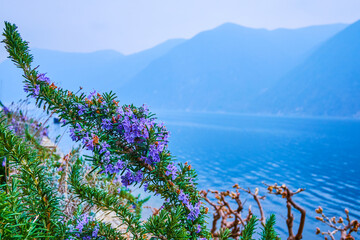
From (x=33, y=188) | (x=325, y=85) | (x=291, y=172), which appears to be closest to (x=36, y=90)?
(x=33, y=188)

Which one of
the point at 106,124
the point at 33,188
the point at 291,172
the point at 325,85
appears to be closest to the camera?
the point at 33,188

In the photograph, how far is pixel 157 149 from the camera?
1.93m

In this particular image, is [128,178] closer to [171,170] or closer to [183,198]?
[171,170]

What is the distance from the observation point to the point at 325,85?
137375 millimetres

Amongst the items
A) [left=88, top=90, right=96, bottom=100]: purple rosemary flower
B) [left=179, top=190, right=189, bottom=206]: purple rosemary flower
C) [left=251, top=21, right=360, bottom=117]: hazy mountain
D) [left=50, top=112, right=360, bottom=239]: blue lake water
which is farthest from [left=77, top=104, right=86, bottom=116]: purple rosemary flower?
[left=251, top=21, right=360, bottom=117]: hazy mountain

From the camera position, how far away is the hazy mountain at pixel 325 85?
125625 millimetres

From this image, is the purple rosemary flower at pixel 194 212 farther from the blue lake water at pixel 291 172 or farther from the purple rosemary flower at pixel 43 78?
the blue lake water at pixel 291 172

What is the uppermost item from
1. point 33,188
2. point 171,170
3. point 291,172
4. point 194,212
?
point 291,172

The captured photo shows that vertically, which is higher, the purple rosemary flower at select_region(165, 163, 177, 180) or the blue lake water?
the blue lake water

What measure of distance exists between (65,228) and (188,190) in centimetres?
91

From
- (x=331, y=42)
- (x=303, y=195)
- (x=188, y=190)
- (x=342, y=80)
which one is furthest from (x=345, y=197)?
(x=331, y=42)

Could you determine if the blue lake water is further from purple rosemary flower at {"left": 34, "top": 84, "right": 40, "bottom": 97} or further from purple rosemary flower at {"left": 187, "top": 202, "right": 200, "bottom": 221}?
purple rosemary flower at {"left": 34, "top": 84, "right": 40, "bottom": 97}

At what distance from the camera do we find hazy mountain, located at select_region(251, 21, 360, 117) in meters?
126

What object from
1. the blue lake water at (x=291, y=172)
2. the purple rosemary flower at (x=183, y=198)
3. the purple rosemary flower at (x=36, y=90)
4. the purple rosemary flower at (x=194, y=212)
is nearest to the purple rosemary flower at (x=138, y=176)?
the purple rosemary flower at (x=183, y=198)
